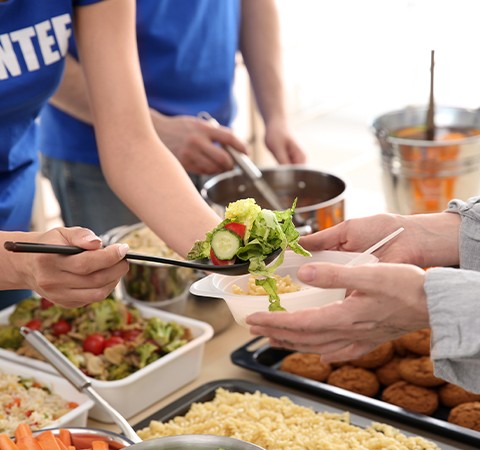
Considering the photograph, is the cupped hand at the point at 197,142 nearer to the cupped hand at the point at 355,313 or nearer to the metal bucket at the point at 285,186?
the metal bucket at the point at 285,186

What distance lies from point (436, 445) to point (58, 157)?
1.55 metres

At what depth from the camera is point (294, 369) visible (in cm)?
173

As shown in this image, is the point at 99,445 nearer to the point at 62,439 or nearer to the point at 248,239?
the point at 62,439

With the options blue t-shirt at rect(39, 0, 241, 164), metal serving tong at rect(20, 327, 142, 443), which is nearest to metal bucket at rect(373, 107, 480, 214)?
blue t-shirt at rect(39, 0, 241, 164)

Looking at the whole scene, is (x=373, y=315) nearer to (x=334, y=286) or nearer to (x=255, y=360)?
(x=334, y=286)

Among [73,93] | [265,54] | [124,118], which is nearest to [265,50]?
[265,54]

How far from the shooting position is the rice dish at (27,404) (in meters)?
1.51

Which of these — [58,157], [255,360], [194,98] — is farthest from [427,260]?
[58,157]

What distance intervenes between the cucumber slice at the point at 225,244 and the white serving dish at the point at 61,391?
45 centimetres

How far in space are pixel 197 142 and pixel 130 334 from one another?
671 millimetres

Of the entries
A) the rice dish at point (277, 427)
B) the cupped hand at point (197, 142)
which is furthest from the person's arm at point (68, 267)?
the cupped hand at point (197, 142)

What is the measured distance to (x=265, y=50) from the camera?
2.69 meters

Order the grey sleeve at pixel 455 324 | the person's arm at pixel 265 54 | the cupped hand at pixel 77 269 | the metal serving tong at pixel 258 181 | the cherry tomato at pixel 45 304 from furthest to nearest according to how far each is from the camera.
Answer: the person's arm at pixel 265 54 < the metal serving tong at pixel 258 181 < the cherry tomato at pixel 45 304 < the cupped hand at pixel 77 269 < the grey sleeve at pixel 455 324

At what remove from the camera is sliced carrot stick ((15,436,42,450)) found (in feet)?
4.29
